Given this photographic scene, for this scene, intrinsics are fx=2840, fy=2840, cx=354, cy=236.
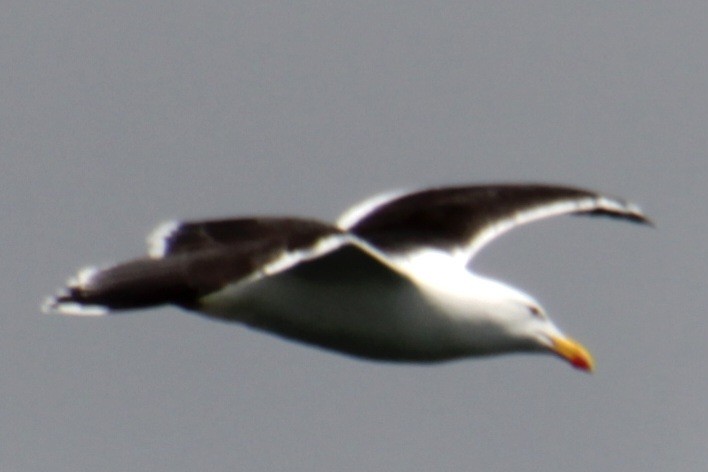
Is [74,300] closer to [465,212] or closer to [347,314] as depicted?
[347,314]

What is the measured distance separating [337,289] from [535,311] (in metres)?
1.78

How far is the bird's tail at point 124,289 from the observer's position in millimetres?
19125

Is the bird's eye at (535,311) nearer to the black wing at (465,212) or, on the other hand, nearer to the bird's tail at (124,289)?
the black wing at (465,212)

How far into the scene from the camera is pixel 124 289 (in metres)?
19.2

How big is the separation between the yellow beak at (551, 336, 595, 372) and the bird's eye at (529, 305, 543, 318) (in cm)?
21

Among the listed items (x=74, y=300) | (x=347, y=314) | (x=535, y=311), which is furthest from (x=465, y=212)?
(x=74, y=300)

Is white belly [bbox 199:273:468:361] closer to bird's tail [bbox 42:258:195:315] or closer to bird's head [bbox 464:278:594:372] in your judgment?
bird's head [bbox 464:278:594:372]

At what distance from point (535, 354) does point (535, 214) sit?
2063 mm

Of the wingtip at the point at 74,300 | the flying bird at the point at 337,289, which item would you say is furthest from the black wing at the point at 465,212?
the wingtip at the point at 74,300

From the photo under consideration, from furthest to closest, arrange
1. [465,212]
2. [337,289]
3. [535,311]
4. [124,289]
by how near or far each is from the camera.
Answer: [465,212], [535,311], [337,289], [124,289]

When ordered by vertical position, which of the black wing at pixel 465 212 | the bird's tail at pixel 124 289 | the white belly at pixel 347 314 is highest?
the black wing at pixel 465 212

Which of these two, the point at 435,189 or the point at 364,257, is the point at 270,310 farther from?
the point at 435,189

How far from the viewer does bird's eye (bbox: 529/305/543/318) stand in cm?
2209

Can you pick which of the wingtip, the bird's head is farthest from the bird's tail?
the bird's head
